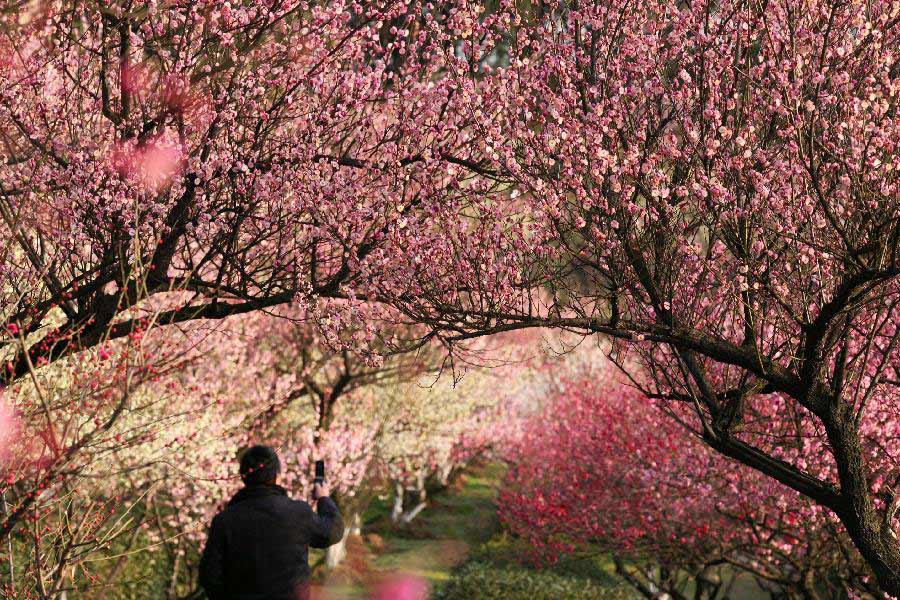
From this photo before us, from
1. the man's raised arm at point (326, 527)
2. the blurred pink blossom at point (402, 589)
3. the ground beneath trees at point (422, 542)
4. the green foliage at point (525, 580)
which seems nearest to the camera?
the man's raised arm at point (326, 527)

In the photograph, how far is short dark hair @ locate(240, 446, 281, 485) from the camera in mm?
6305

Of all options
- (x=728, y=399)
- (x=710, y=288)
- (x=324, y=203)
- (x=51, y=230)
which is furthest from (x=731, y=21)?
(x=51, y=230)

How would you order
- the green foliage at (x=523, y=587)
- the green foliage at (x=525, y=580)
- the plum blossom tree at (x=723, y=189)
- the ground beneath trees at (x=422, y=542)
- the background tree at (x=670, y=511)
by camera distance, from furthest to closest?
the ground beneath trees at (x=422, y=542) < the green foliage at (x=525, y=580) < the green foliage at (x=523, y=587) < the background tree at (x=670, y=511) < the plum blossom tree at (x=723, y=189)

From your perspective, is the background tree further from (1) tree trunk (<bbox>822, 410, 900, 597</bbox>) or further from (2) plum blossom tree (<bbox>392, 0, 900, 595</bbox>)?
(2) plum blossom tree (<bbox>392, 0, 900, 595</bbox>)

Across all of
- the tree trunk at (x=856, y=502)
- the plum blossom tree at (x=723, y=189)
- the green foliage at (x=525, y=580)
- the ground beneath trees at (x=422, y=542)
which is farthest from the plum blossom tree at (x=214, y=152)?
the ground beneath trees at (x=422, y=542)

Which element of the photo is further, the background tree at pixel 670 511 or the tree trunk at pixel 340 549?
the tree trunk at pixel 340 549

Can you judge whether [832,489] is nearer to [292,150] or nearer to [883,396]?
[883,396]

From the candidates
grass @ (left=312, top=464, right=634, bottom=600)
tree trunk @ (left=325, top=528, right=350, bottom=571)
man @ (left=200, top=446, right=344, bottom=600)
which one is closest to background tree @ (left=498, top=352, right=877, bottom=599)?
grass @ (left=312, top=464, right=634, bottom=600)

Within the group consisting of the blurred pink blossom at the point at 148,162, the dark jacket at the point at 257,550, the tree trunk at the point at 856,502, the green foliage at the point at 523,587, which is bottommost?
the dark jacket at the point at 257,550

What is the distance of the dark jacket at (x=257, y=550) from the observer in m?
6.18

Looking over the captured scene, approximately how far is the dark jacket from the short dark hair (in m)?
0.06

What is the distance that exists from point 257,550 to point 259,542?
54 mm

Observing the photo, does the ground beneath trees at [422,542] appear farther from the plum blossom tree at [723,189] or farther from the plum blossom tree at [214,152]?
the plum blossom tree at [723,189]

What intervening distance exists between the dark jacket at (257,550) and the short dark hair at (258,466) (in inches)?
2.4
